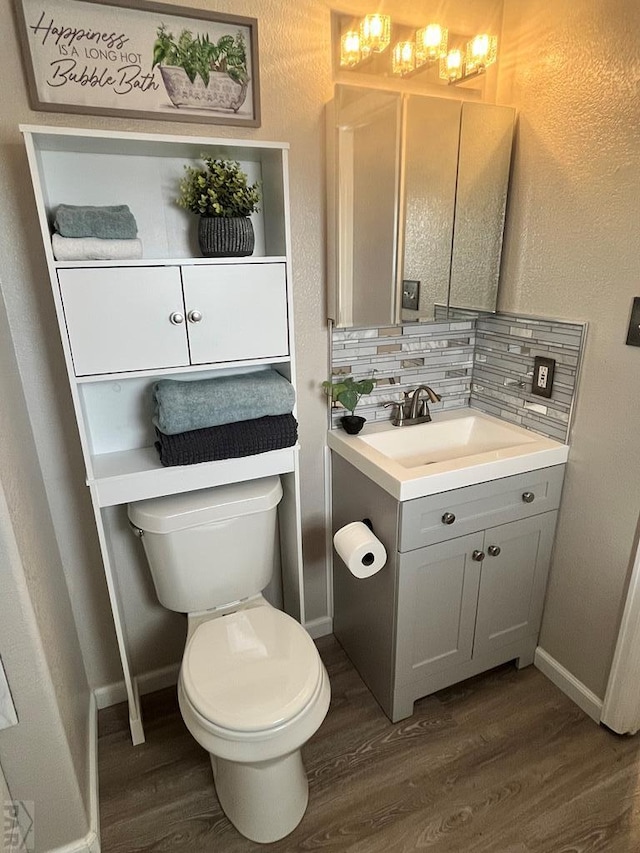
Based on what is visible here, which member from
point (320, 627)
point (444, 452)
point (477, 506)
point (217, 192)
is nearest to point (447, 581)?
point (477, 506)

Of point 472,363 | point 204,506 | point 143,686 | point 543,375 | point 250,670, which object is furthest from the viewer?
point 472,363

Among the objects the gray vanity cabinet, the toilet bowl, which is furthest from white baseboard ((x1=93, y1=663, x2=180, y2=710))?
the gray vanity cabinet

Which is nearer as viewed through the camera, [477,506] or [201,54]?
[201,54]

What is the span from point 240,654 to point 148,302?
38.4 inches

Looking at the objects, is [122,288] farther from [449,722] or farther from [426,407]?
[449,722]

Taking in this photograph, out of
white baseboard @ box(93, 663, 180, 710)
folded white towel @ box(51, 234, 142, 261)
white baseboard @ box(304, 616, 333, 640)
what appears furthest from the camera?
white baseboard @ box(304, 616, 333, 640)

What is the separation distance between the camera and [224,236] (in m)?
1.38

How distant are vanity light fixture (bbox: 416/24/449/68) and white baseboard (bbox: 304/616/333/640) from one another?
2.02 metres

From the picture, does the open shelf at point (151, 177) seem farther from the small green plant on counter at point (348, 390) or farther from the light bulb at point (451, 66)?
the light bulb at point (451, 66)

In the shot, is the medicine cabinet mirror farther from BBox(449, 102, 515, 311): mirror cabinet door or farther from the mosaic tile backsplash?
the mosaic tile backsplash

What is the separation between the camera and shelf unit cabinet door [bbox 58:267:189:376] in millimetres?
1235

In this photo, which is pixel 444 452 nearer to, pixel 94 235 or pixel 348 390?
pixel 348 390

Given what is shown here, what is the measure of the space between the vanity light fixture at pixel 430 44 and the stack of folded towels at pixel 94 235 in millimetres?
1050

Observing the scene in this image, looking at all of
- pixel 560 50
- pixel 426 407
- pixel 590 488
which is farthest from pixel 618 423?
pixel 560 50
